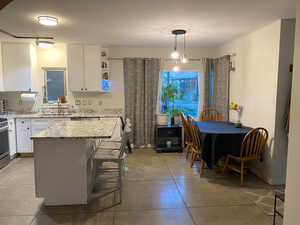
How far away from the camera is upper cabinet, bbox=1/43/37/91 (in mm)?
4418

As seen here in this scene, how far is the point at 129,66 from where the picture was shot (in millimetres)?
4980

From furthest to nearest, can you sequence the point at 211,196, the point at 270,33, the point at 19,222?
the point at 270,33, the point at 211,196, the point at 19,222

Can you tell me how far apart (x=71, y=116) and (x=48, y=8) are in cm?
236

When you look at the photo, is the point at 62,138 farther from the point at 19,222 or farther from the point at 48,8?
Answer: the point at 48,8

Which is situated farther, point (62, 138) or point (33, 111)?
point (33, 111)

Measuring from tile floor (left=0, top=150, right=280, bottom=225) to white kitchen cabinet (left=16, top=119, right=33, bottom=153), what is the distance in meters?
0.80

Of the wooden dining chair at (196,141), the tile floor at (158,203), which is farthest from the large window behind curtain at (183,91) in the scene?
the tile floor at (158,203)

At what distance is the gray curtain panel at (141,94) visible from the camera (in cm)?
499

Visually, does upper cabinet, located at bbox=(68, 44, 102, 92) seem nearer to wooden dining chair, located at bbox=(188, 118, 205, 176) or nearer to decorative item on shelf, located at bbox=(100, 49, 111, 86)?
decorative item on shelf, located at bbox=(100, 49, 111, 86)

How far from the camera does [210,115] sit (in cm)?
505

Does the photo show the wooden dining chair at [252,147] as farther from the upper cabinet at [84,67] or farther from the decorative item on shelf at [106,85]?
the upper cabinet at [84,67]

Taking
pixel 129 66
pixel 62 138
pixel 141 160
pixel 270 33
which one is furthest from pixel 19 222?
pixel 270 33

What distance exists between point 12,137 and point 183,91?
3.81 meters

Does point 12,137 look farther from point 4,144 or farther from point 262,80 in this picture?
point 262,80
